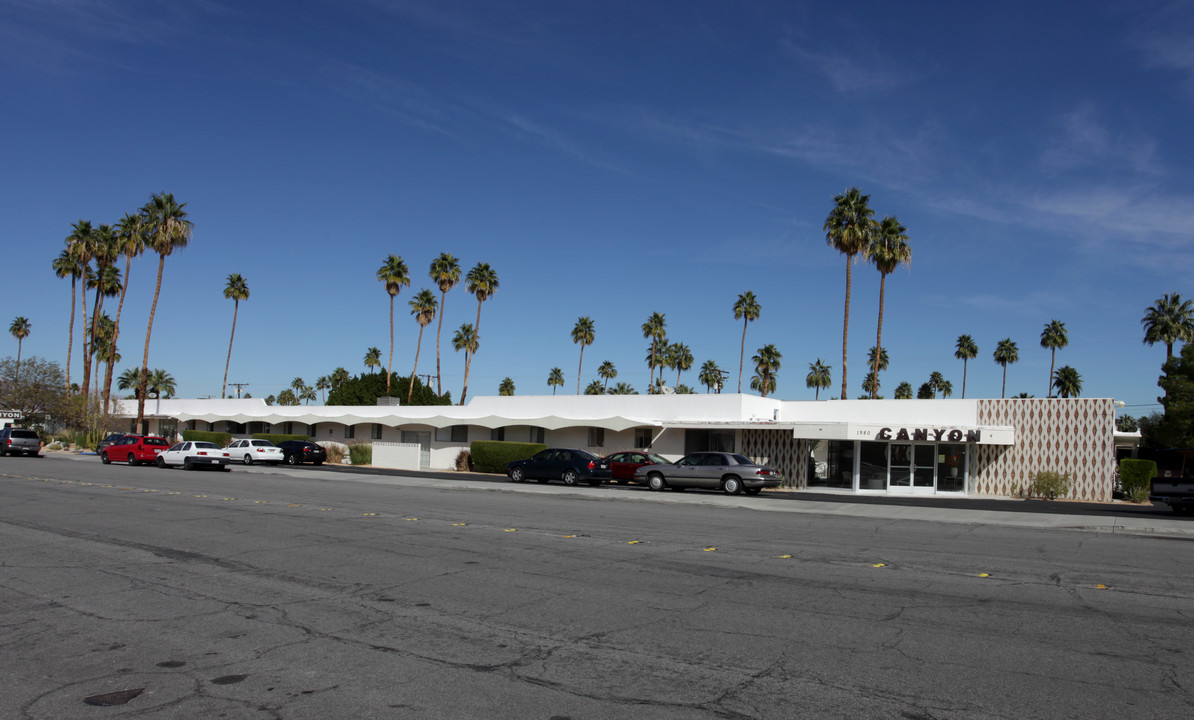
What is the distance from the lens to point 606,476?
A: 31.7 metres

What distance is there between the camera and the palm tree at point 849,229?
44.8m

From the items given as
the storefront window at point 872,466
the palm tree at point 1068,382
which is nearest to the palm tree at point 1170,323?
the palm tree at point 1068,382

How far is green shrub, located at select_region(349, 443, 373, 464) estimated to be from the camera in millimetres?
A: 47500

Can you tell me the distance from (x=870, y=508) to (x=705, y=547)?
39.7ft

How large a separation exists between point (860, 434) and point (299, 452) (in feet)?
96.8

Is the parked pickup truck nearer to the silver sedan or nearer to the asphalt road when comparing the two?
the asphalt road

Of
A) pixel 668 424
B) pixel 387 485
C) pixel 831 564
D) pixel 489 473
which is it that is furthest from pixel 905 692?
pixel 489 473

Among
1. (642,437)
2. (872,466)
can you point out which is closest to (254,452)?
(642,437)

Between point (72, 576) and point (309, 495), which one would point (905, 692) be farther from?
point (309, 495)

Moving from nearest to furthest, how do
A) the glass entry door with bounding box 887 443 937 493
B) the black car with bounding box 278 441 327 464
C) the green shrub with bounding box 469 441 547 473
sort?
the glass entry door with bounding box 887 443 937 493, the green shrub with bounding box 469 441 547 473, the black car with bounding box 278 441 327 464

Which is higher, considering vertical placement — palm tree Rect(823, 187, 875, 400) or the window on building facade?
palm tree Rect(823, 187, 875, 400)

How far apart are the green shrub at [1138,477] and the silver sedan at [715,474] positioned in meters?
14.2

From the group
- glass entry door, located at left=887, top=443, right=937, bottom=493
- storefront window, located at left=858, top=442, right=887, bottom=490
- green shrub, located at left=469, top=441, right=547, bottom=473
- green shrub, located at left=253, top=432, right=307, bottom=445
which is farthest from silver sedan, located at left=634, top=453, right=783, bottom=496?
green shrub, located at left=253, top=432, right=307, bottom=445

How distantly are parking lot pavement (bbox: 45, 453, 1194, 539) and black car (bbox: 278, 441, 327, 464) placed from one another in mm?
11456
